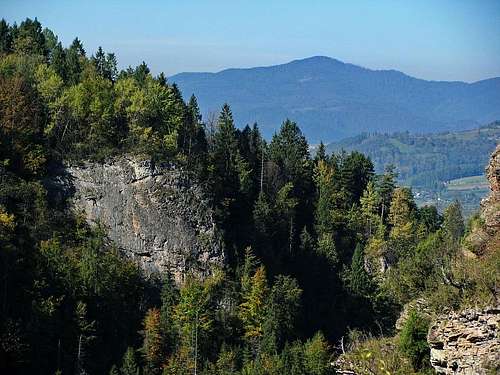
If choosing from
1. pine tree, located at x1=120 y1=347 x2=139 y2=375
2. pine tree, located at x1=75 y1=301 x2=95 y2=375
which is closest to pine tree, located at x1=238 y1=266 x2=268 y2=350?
pine tree, located at x1=120 y1=347 x2=139 y2=375

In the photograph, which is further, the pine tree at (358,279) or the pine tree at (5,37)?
the pine tree at (5,37)

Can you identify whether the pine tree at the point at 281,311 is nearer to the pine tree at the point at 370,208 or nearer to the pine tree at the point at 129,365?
the pine tree at the point at 129,365

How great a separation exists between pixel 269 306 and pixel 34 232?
1543 centimetres

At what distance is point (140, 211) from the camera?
5009 cm

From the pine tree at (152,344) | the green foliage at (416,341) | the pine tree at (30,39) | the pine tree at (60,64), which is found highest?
the pine tree at (30,39)

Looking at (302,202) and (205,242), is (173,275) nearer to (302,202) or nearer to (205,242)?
(205,242)

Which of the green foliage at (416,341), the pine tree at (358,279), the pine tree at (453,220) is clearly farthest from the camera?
the pine tree at (453,220)

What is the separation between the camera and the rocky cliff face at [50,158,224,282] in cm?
4984

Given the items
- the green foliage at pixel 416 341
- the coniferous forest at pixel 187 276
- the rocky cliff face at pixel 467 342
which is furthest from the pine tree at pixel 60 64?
the rocky cliff face at pixel 467 342

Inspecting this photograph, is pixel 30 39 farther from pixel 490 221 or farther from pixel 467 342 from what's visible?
pixel 467 342

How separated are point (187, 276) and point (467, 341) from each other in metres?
37.3

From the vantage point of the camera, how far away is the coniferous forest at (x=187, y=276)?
135ft

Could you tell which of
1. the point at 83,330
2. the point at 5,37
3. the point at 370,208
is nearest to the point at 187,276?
the point at 83,330

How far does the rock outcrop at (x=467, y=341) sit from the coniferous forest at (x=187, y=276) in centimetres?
1735
